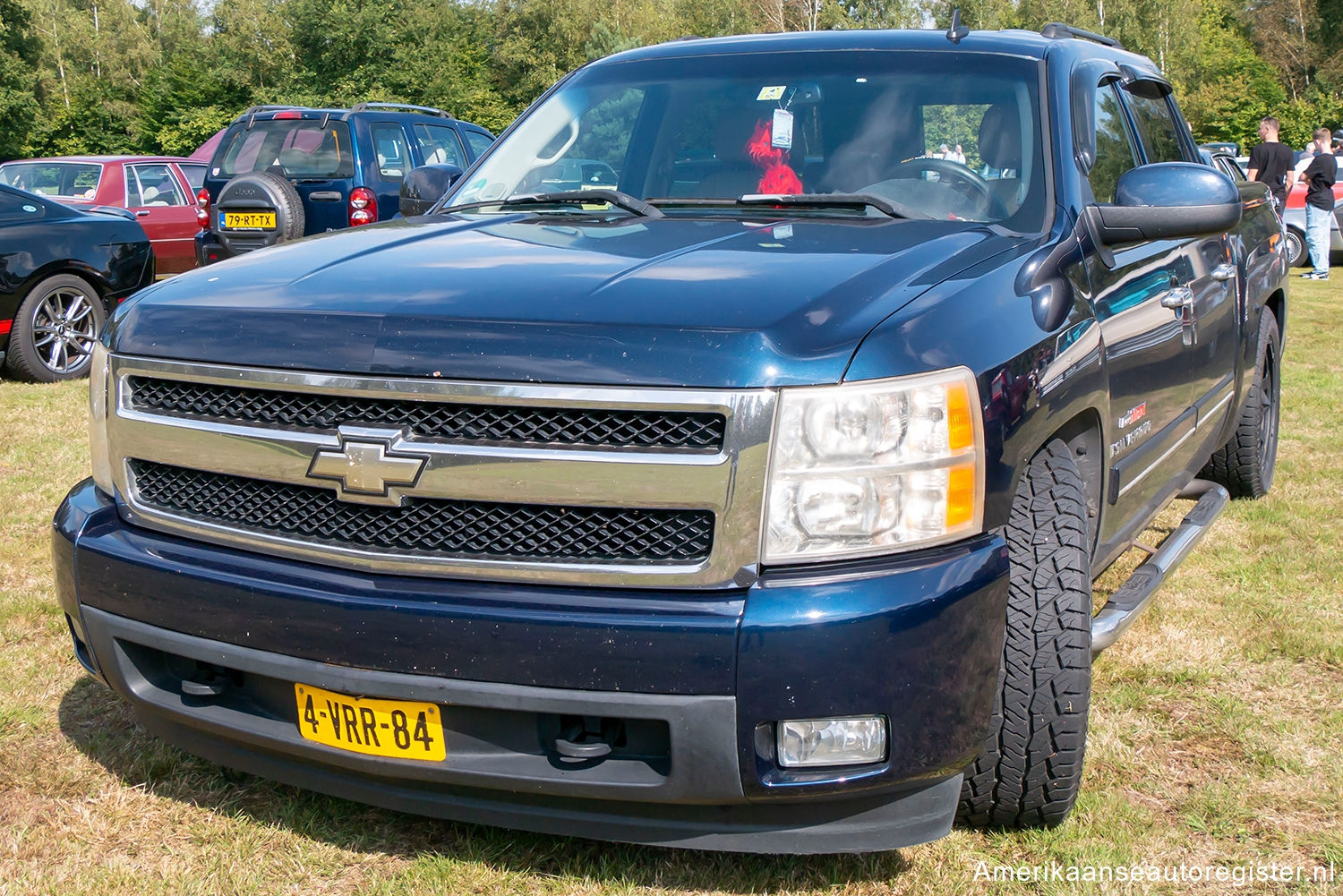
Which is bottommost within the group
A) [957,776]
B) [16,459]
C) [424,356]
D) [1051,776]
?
[16,459]

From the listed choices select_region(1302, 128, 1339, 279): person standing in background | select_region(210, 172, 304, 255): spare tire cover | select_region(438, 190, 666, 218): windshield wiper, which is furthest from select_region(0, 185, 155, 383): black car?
select_region(1302, 128, 1339, 279): person standing in background

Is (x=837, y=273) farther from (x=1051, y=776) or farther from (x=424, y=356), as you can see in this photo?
(x=1051, y=776)

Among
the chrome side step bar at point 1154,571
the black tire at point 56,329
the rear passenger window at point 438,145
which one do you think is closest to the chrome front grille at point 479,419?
the chrome side step bar at point 1154,571

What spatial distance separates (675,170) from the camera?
11.8 feet

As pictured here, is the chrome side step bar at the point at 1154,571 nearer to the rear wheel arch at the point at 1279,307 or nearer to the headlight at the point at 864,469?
the headlight at the point at 864,469

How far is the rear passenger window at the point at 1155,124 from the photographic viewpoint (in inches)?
164

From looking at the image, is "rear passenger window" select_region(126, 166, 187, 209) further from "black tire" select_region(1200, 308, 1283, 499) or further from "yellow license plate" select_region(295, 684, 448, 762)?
"yellow license plate" select_region(295, 684, 448, 762)

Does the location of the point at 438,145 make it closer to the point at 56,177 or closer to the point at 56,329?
the point at 56,177

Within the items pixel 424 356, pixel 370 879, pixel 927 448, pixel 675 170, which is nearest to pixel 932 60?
pixel 675 170

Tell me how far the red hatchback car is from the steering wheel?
36.9 feet

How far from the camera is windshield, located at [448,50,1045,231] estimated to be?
327cm

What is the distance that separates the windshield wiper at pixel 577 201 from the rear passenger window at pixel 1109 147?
120cm

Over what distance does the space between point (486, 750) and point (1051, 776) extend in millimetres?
1200
